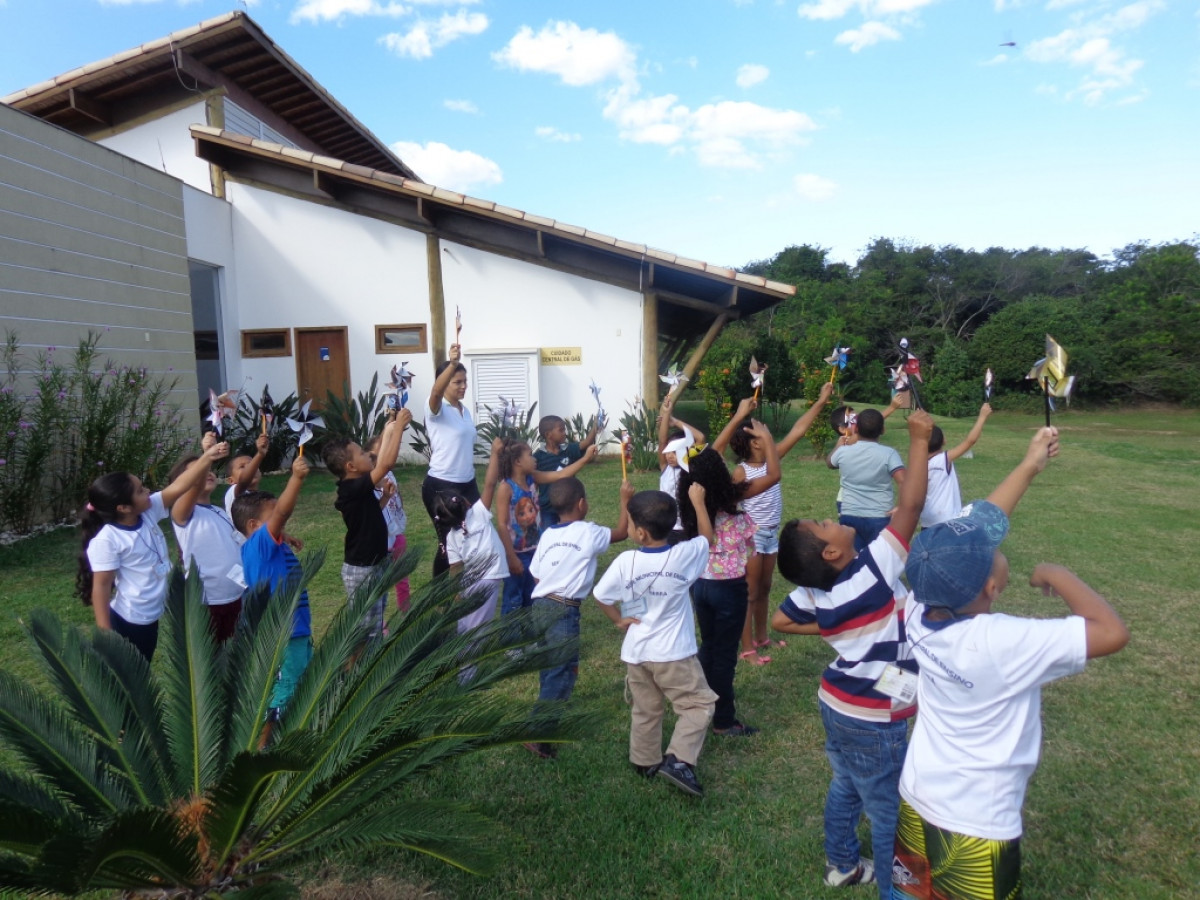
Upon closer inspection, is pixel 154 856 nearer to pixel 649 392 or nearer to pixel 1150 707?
pixel 1150 707

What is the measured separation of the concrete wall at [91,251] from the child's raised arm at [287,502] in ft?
22.3

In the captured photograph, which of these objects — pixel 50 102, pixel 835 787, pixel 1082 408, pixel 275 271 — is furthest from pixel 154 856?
pixel 1082 408

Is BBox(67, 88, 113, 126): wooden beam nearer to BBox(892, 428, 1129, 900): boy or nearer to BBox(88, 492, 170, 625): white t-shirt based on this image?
BBox(88, 492, 170, 625): white t-shirt

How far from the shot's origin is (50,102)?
1234 cm

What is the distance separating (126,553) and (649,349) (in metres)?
9.73

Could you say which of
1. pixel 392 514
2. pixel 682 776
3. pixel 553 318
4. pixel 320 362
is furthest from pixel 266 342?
pixel 682 776

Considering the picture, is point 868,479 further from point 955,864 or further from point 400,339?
point 400,339

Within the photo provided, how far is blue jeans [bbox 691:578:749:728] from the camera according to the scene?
12.6 ft

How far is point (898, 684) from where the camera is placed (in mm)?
2518

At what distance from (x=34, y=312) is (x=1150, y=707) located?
10.8 m

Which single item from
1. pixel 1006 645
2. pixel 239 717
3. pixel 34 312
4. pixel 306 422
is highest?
pixel 34 312

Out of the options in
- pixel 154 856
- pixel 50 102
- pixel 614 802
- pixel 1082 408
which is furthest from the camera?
pixel 1082 408

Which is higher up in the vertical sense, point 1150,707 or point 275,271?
point 275,271

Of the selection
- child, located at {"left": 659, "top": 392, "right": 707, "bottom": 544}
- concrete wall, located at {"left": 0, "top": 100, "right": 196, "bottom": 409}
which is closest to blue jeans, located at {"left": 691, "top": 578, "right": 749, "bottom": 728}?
child, located at {"left": 659, "top": 392, "right": 707, "bottom": 544}
